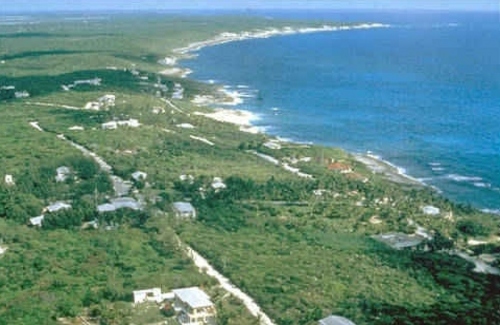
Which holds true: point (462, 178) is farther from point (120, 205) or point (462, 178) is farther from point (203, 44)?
point (203, 44)

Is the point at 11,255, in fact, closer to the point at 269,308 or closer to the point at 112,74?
the point at 269,308

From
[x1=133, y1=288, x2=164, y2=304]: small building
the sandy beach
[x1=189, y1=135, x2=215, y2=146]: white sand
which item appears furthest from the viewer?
[x1=189, y1=135, x2=215, y2=146]: white sand

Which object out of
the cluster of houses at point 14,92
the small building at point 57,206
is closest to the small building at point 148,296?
the small building at point 57,206

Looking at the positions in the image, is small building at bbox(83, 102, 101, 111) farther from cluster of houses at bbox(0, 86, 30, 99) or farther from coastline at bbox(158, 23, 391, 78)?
coastline at bbox(158, 23, 391, 78)

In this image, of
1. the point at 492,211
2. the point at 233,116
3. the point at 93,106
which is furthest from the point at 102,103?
the point at 492,211

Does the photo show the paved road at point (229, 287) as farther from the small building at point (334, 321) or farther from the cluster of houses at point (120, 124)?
the cluster of houses at point (120, 124)

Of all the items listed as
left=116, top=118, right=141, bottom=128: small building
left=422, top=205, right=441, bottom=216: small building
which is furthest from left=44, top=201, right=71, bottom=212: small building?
left=116, top=118, right=141, bottom=128: small building

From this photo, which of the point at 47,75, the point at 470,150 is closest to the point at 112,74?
the point at 47,75
